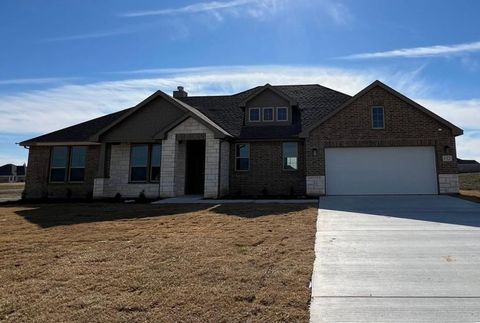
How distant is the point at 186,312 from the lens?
3875 millimetres

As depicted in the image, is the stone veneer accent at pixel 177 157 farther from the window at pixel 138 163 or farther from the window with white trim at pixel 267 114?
the window with white trim at pixel 267 114

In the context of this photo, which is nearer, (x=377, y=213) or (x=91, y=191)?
(x=377, y=213)

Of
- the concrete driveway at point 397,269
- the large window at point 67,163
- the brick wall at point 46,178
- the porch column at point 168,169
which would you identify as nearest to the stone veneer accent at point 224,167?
the porch column at point 168,169

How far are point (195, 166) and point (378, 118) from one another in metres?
9.85

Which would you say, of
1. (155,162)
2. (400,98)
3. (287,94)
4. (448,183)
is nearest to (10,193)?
(155,162)

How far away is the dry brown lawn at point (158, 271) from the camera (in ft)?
12.9

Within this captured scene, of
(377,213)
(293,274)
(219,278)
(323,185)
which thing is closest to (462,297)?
(293,274)

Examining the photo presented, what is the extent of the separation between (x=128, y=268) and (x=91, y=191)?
15.5 meters

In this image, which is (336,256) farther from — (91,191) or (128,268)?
(91,191)

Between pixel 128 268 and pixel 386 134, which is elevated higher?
pixel 386 134

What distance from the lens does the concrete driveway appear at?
394 cm

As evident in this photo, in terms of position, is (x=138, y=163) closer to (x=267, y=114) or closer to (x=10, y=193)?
(x=267, y=114)

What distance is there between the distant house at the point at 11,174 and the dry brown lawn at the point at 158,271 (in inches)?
3035

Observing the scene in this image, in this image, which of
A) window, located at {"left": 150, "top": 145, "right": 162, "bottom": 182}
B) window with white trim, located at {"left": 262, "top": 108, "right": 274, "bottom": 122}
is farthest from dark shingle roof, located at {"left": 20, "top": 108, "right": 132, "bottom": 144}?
window with white trim, located at {"left": 262, "top": 108, "right": 274, "bottom": 122}
